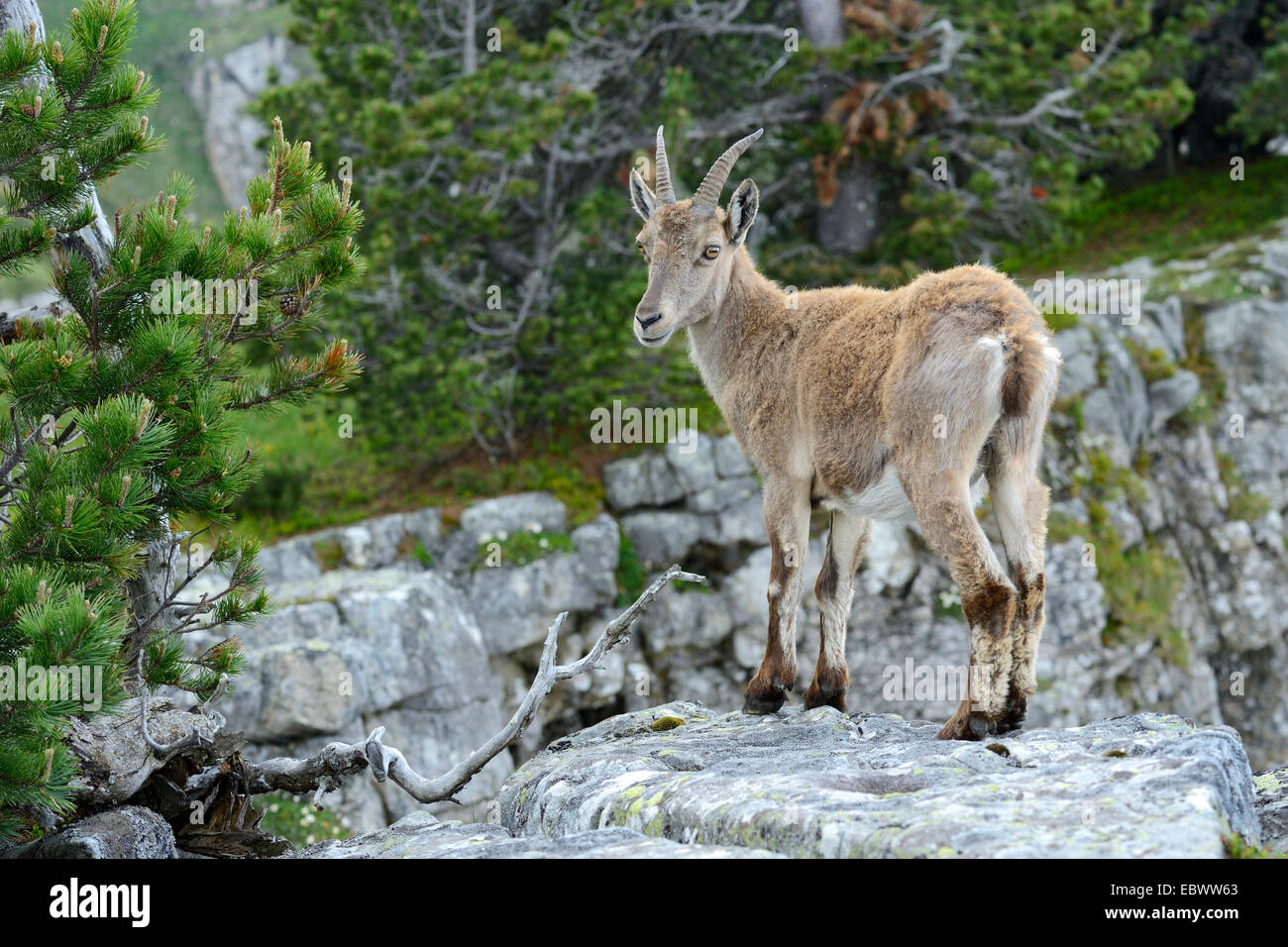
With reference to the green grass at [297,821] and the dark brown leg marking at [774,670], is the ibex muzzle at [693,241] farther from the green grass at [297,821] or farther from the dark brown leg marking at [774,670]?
the green grass at [297,821]

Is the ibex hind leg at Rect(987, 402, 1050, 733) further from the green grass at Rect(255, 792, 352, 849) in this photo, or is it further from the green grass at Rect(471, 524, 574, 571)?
the green grass at Rect(471, 524, 574, 571)

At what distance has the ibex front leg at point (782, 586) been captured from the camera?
8023mm

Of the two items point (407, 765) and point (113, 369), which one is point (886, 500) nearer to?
point (407, 765)

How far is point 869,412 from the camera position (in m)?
7.30

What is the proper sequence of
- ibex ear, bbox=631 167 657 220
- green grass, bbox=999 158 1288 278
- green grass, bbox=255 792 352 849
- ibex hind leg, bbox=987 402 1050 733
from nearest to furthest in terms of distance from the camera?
ibex hind leg, bbox=987 402 1050 733 → ibex ear, bbox=631 167 657 220 → green grass, bbox=255 792 352 849 → green grass, bbox=999 158 1288 278

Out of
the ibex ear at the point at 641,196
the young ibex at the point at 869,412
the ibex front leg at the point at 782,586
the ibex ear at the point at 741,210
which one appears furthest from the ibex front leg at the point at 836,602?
the ibex ear at the point at 641,196

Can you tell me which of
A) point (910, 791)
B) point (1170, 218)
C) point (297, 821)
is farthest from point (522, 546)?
point (1170, 218)

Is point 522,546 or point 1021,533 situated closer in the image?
point 1021,533

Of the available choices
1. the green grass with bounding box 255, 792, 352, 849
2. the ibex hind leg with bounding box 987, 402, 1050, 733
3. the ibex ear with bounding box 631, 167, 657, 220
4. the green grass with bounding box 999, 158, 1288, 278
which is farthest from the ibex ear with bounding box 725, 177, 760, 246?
the green grass with bounding box 999, 158, 1288, 278

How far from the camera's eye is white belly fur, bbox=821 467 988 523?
718 cm

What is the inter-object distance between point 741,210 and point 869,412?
7.00 ft

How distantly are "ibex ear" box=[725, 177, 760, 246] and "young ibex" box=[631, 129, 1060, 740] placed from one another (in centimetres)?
1

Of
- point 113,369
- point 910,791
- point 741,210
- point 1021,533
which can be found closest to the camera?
point 910,791
